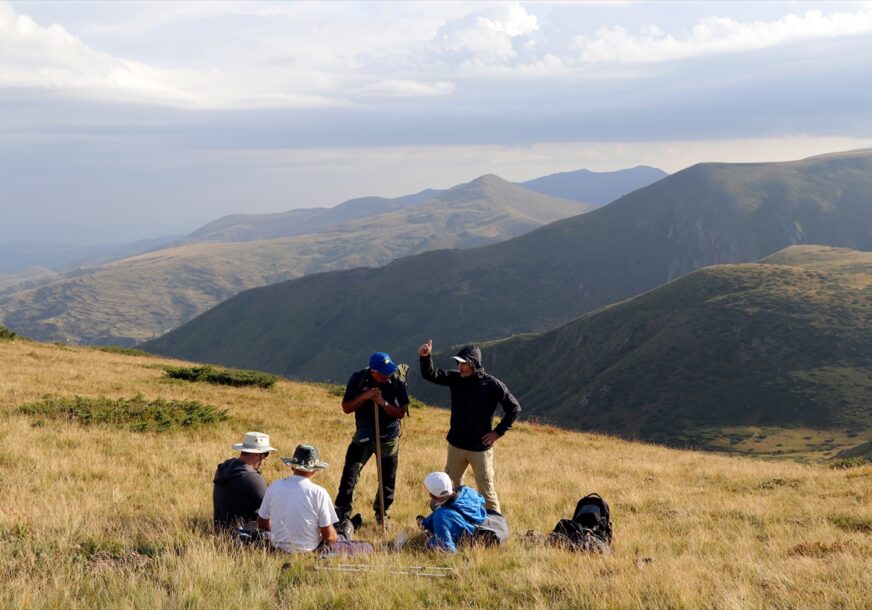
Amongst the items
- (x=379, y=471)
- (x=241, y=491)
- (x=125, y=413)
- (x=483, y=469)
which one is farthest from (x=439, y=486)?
(x=125, y=413)

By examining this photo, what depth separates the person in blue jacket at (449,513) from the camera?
319 inches

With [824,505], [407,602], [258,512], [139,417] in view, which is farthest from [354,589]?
[139,417]

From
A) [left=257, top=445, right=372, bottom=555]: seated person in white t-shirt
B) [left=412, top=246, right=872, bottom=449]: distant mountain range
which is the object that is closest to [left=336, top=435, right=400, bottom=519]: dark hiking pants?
[left=257, top=445, right=372, bottom=555]: seated person in white t-shirt

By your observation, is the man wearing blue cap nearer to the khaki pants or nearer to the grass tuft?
the khaki pants

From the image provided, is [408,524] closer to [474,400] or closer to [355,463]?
[355,463]

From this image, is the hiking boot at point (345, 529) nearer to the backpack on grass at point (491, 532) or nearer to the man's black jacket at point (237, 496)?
the man's black jacket at point (237, 496)

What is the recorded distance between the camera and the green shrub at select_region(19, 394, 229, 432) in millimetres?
15523

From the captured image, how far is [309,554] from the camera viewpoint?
24.6ft

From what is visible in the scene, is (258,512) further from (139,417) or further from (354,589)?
(139,417)

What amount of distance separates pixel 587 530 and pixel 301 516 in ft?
12.1

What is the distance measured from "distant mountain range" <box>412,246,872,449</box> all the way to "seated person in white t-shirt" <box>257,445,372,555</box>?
67992mm

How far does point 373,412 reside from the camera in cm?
941

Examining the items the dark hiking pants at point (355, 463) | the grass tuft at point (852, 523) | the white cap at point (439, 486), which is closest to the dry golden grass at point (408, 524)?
the grass tuft at point (852, 523)

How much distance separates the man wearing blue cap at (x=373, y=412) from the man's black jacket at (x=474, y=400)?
1.77ft
